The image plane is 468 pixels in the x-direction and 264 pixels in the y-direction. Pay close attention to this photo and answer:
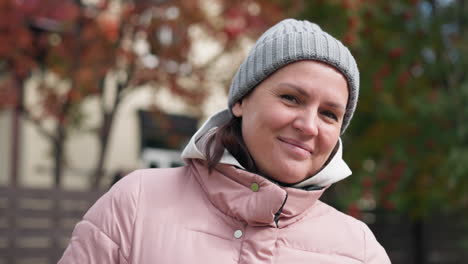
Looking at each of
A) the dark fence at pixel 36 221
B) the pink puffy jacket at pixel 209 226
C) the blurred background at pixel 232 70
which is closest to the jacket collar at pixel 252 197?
the pink puffy jacket at pixel 209 226

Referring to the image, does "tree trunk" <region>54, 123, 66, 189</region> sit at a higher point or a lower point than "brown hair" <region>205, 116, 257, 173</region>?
lower

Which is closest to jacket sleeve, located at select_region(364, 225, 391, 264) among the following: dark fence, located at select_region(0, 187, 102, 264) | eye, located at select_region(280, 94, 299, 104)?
eye, located at select_region(280, 94, 299, 104)

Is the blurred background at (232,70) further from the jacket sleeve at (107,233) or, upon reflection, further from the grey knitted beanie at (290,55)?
the jacket sleeve at (107,233)

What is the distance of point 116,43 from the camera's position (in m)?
8.60

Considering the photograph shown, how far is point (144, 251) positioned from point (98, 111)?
34.8 feet

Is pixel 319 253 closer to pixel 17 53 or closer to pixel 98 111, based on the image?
pixel 17 53

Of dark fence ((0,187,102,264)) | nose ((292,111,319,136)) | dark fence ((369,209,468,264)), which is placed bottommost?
dark fence ((369,209,468,264))

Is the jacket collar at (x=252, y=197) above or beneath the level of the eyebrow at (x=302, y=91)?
beneath

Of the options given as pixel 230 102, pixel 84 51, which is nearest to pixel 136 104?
pixel 84 51

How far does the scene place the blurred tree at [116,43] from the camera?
825 cm

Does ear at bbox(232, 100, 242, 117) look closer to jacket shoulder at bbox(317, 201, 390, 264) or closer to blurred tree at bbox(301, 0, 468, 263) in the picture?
jacket shoulder at bbox(317, 201, 390, 264)

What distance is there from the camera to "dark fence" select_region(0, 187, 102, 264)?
739cm

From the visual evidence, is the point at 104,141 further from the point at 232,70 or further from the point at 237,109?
the point at 237,109

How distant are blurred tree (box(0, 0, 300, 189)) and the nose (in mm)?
6198
